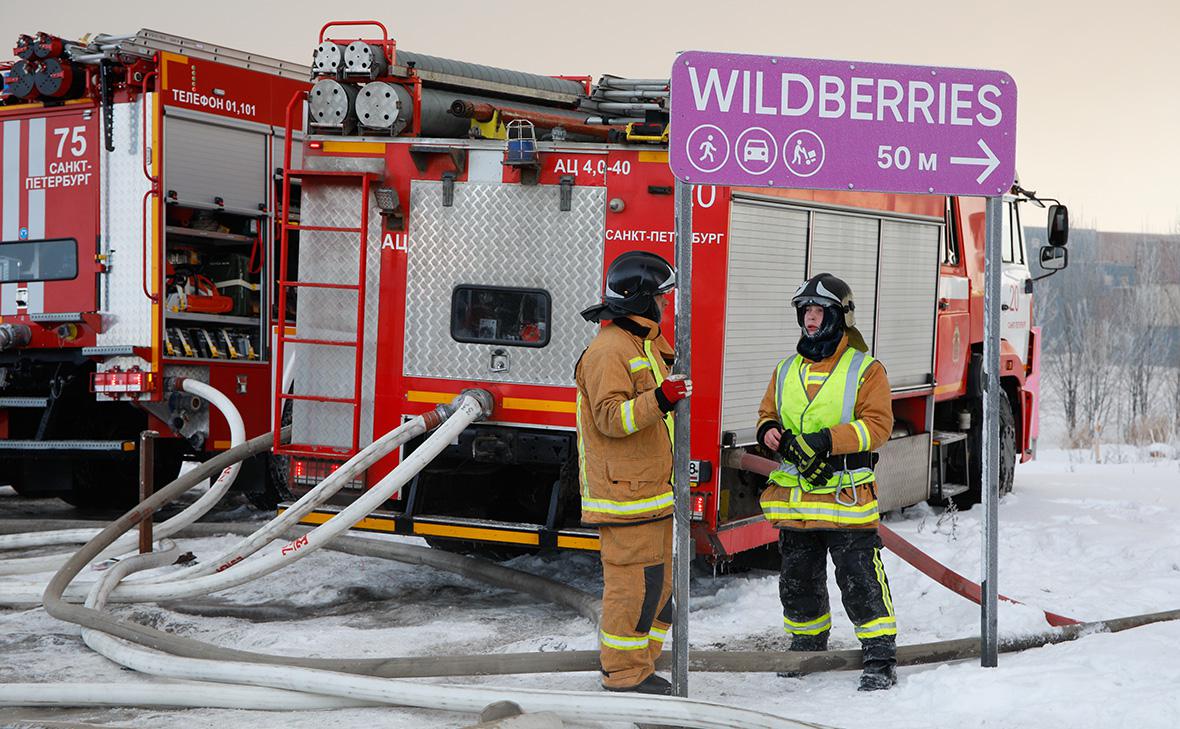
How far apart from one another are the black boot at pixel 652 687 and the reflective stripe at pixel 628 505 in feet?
2.25

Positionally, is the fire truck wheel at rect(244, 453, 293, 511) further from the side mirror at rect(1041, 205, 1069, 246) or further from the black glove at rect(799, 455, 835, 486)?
the side mirror at rect(1041, 205, 1069, 246)

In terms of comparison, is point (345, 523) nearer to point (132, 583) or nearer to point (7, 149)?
point (132, 583)

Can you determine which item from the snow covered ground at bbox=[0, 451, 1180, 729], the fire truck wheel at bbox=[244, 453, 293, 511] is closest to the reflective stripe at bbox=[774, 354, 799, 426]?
the snow covered ground at bbox=[0, 451, 1180, 729]

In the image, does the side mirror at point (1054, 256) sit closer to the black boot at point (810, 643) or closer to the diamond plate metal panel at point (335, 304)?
the black boot at point (810, 643)

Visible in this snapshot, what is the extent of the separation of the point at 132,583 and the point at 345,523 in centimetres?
119

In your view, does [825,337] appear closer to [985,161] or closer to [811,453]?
[811,453]

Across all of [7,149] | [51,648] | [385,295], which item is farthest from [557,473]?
[7,149]

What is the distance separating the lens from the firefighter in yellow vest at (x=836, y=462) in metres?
5.43

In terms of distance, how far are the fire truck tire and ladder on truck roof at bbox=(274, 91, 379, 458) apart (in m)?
5.65

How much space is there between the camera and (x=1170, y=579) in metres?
7.80

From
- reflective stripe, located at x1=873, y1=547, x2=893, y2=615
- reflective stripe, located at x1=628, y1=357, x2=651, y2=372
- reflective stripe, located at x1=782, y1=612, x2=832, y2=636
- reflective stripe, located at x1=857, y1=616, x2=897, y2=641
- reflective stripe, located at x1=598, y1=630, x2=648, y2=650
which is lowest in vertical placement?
reflective stripe, located at x1=782, y1=612, x2=832, y2=636

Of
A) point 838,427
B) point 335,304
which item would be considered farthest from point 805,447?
point 335,304

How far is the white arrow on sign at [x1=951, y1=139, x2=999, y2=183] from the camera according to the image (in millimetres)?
5320

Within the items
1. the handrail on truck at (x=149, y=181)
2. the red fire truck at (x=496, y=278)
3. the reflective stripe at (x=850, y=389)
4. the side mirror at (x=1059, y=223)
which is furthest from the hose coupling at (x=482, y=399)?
the side mirror at (x=1059, y=223)
